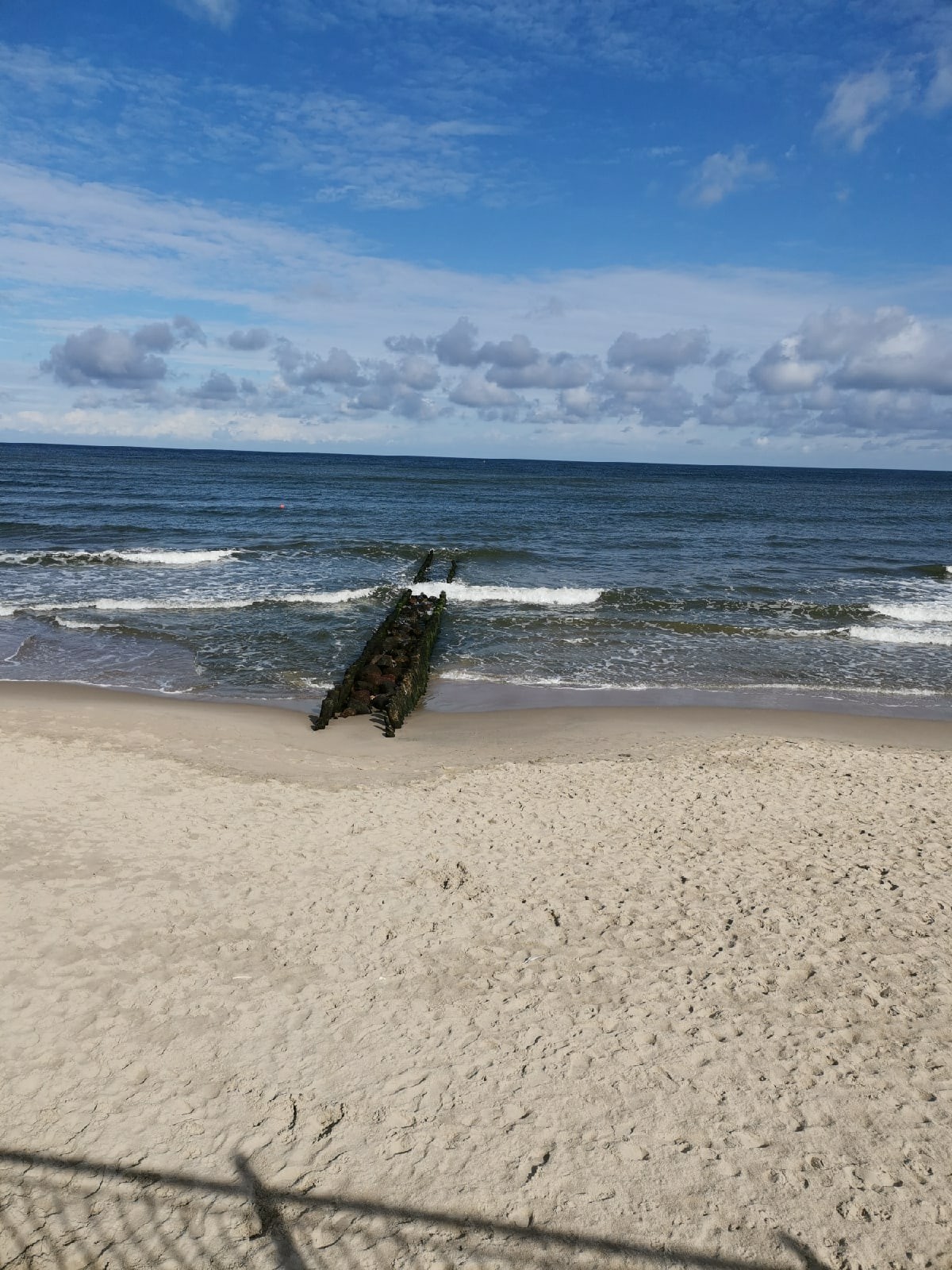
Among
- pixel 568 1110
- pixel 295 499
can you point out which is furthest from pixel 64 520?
Answer: pixel 568 1110

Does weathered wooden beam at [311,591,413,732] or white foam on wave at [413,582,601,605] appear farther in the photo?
white foam on wave at [413,582,601,605]

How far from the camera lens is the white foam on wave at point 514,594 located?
23456 mm

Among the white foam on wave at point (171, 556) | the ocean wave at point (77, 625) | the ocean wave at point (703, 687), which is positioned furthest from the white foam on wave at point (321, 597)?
the ocean wave at point (703, 687)

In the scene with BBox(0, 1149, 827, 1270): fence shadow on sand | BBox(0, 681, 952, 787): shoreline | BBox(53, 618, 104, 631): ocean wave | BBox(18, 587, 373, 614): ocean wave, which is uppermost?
BBox(18, 587, 373, 614): ocean wave

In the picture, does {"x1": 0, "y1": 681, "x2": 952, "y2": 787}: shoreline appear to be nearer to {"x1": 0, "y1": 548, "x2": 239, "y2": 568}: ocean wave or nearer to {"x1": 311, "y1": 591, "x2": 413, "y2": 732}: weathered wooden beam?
{"x1": 311, "y1": 591, "x2": 413, "y2": 732}: weathered wooden beam

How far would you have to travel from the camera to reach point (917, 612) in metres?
22.2

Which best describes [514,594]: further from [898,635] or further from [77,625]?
[77,625]

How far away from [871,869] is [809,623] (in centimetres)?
1396

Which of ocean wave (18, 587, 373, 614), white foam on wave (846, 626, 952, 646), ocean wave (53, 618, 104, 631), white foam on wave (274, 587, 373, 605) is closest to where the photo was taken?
ocean wave (53, 618, 104, 631)

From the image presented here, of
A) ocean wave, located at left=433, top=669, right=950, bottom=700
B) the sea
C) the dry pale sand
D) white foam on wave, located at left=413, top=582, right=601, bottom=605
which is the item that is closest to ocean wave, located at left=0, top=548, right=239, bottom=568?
the sea

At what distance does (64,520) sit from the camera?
3706 cm

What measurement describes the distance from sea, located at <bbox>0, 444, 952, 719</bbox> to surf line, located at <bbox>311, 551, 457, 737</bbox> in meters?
0.62

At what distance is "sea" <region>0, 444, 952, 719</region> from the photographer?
15.9 m

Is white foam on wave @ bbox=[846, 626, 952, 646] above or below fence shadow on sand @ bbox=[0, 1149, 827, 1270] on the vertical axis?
above
